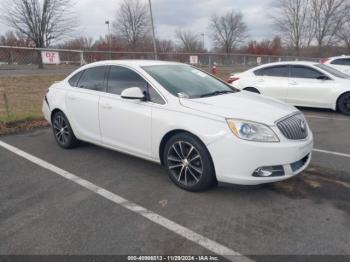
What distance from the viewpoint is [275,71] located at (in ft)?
29.4

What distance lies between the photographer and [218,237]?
108 inches

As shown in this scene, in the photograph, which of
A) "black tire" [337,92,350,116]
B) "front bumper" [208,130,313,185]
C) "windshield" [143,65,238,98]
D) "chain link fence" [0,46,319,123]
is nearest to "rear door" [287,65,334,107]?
"black tire" [337,92,350,116]

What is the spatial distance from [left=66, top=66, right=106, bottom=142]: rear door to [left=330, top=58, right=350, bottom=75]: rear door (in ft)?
34.7

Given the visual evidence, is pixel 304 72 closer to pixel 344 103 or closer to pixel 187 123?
pixel 344 103

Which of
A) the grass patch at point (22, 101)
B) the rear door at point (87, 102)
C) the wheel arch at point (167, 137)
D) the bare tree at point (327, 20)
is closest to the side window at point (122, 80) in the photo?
the rear door at point (87, 102)

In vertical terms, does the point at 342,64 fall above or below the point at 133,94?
above

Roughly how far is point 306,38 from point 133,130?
1713 inches

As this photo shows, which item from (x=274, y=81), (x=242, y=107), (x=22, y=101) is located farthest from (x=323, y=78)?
(x=22, y=101)

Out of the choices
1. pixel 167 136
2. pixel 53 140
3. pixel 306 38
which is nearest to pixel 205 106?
pixel 167 136

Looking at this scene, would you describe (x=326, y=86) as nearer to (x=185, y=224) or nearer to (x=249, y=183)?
(x=249, y=183)

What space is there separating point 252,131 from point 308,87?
5998mm

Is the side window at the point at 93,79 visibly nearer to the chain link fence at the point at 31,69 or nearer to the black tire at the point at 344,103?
the chain link fence at the point at 31,69

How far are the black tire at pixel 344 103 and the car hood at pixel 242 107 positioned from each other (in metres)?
5.06

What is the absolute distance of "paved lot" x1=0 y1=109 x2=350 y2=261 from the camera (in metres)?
2.64
